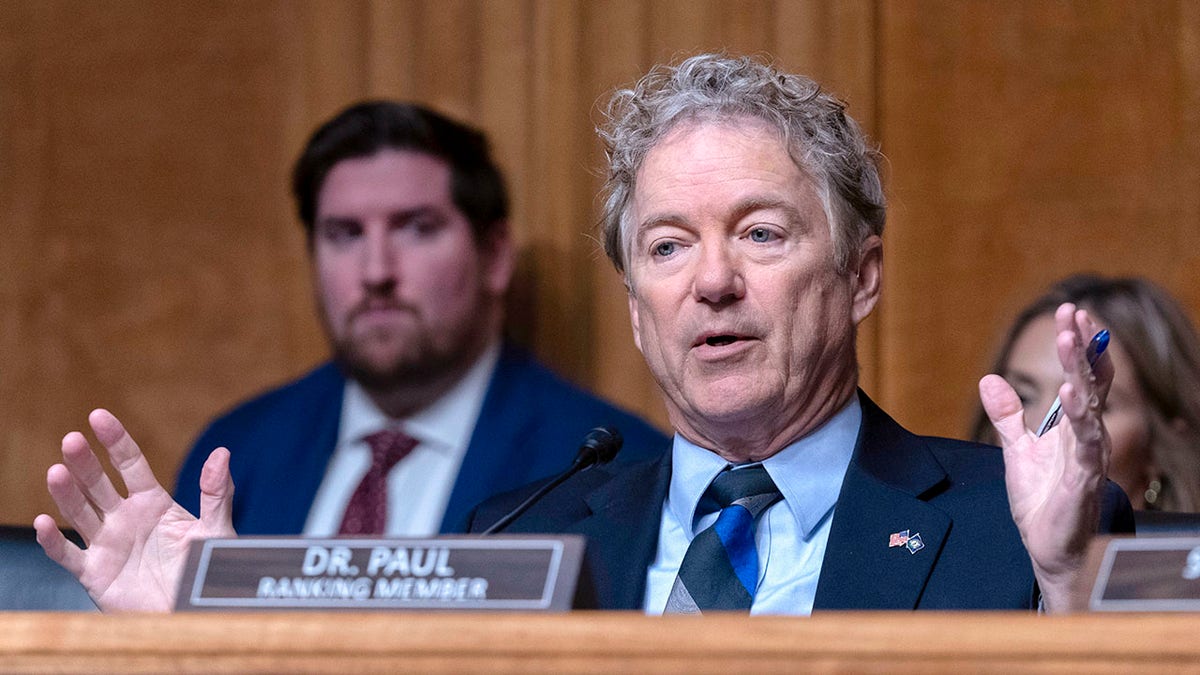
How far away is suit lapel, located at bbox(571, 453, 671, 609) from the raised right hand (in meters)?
0.41

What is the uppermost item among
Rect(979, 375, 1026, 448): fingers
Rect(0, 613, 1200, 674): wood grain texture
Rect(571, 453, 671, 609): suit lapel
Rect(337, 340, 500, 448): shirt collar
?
Rect(979, 375, 1026, 448): fingers

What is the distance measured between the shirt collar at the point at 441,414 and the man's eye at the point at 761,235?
184cm

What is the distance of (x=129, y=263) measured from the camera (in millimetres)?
4410

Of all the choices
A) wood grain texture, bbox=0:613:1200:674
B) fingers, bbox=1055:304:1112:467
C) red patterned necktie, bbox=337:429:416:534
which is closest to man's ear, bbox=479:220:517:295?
red patterned necktie, bbox=337:429:416:534

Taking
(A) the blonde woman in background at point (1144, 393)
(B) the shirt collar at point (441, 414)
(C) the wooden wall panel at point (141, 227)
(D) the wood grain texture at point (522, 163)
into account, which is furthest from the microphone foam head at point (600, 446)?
(C) the wooden wall panel at point (141, 227)

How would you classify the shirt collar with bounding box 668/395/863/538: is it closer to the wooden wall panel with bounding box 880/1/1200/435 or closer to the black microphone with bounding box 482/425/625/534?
the black microphone with bounding box 482/425/625/534

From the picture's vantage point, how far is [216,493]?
5.47 feet

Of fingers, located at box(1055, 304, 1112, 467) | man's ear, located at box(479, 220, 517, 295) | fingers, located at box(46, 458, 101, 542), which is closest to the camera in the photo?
fingers, located at box(1055, 304, 1112, 467)

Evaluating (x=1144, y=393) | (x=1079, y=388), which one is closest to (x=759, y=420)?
(x=1079, y=388)

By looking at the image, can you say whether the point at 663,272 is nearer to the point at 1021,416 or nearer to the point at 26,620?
the point at 1021,416

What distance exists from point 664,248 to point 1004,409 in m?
0.55

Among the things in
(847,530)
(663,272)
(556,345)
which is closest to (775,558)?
(847,530)

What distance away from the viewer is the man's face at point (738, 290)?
6.12 ft

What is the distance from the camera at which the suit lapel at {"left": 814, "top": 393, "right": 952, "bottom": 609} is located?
172 cm
